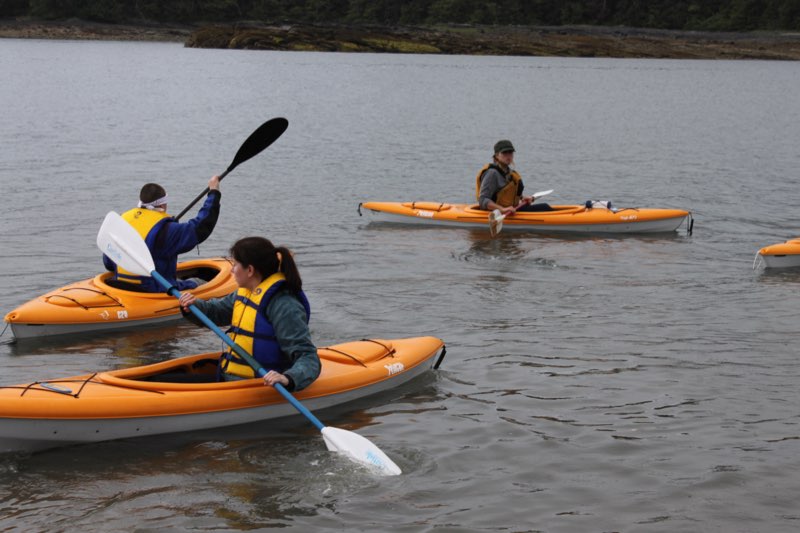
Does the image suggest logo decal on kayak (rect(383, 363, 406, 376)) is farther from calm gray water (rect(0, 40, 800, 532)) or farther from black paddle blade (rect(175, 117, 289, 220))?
black paddle blade (rect(175, 117, 289, 220))

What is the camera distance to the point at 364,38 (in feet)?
221

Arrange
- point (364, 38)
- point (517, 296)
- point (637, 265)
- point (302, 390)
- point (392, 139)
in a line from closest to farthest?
point (302, 390) < point (517, 296) < point (637, 265) < point (392, 139) < point (364, 38)

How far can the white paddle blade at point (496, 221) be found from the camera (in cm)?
1316

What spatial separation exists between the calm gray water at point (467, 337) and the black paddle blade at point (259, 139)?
163 centimetres

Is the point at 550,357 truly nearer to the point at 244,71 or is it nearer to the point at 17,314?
the point at 17,314

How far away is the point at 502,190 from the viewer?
13.5 meters

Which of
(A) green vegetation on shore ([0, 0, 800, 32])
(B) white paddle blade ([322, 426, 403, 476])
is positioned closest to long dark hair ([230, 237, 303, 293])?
(B) white paddle blade ([322, 426, 403, 476])

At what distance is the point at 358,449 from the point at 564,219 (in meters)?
8.06

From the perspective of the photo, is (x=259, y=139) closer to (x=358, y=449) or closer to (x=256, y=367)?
(x=256, y=367)

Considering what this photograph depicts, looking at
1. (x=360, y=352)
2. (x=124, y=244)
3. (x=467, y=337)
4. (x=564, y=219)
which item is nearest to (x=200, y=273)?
(x=124, y=244)

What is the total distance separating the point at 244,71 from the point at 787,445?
44237 mm

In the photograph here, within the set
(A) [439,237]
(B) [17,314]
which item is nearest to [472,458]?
(B) [17,314]

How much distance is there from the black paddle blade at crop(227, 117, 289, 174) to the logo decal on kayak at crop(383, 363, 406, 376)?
3497mm

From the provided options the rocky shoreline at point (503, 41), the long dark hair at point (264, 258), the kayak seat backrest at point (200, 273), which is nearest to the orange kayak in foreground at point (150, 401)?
the long dark hair at point (264, 258)
